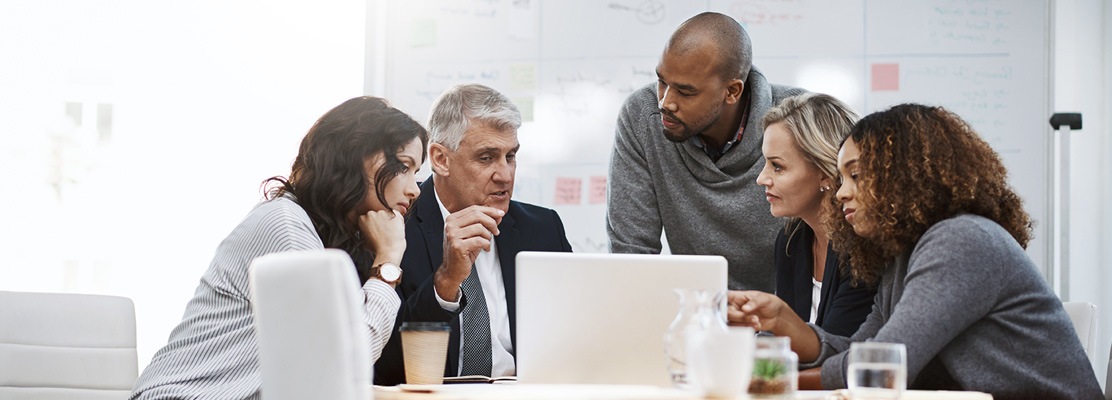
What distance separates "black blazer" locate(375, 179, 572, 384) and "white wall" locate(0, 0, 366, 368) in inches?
66.2

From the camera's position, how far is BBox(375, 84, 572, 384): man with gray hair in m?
2.66

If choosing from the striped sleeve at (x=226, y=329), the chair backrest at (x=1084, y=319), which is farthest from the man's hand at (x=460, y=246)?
the chair backrest at (x=1084, y=319)

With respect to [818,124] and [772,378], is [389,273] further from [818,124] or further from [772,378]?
[818,124]

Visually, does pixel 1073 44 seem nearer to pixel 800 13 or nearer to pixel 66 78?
pixel 800 13

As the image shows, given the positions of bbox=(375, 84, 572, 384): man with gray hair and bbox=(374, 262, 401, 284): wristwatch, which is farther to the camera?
bbox=(375, 84, 572, 384): man with gray hair

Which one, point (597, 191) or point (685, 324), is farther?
point (597, 191)

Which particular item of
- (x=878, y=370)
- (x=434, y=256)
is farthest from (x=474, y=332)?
(x=878, y=370)

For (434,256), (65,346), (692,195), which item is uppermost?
(692,195)

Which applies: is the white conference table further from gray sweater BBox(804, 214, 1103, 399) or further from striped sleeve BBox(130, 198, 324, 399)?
striped sleeve BBox(130, 198, 324, 399)

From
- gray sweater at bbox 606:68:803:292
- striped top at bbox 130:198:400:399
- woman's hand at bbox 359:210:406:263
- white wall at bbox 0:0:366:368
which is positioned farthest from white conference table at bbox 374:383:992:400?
white wall at bbox 0:0:366:368

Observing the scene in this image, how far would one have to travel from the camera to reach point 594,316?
2043 millimetres

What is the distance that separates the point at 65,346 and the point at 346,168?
91 cm

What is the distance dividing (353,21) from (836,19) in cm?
181

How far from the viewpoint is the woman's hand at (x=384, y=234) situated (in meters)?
2.45
